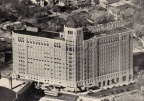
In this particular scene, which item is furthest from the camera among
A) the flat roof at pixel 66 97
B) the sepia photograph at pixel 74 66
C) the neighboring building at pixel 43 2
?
the neighboring building at pixel 43 2

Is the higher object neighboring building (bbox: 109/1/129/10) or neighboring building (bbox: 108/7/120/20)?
neighboring building (bbox: 109/1/129/10)

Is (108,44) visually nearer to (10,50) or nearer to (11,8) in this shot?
(10,50)

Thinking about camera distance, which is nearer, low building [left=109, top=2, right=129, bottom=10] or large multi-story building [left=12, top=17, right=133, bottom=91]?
large multi-story building [left=12, top=17, right=133, bottom=91]

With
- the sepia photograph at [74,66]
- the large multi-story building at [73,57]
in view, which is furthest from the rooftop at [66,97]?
the large multi-story building at [73,57]

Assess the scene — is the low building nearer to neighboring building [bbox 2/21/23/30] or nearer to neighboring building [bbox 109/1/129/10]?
neighboring building [bbox 109/1/129/10]

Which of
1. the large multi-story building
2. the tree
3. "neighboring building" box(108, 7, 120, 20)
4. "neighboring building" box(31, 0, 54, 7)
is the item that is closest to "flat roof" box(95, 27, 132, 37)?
the large multi-story building

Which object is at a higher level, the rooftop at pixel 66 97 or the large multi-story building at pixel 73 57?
the large multi-story building at pixel 73 57

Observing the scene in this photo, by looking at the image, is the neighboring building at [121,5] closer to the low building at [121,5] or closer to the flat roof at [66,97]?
the low building at [121,5]

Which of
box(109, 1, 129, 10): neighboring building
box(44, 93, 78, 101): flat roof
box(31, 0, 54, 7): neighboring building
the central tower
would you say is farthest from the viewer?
box(31, 0, 54, 7): neighboring building

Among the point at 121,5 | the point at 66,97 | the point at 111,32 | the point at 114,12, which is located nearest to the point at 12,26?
the point at 114,12

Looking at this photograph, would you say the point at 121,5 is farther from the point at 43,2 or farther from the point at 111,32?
the point at 111,32
